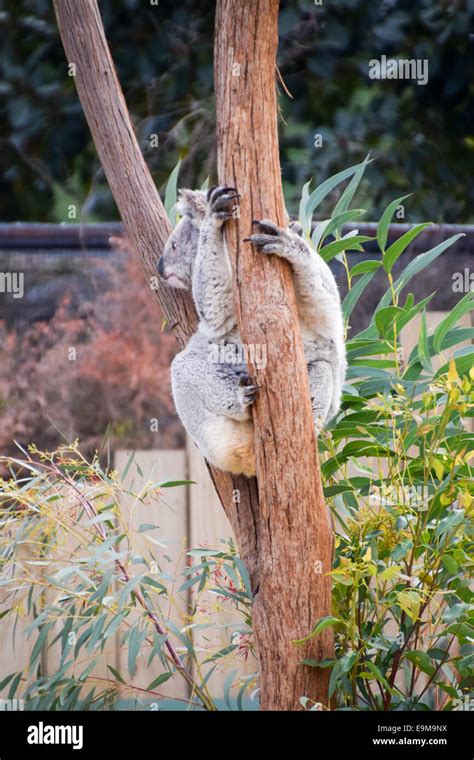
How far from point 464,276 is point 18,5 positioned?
143 centimetres

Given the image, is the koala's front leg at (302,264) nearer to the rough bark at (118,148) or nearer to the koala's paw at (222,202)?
the koala's paw at (222,202)


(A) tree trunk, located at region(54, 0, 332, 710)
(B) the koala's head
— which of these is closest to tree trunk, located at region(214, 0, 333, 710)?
(A) tree trunk, located at region(54, 0, 332, 710)

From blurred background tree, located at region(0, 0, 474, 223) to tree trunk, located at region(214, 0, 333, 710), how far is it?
122 centimetres

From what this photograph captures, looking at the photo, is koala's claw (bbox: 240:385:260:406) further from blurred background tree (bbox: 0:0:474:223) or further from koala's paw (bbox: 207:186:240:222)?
blurred background tree (bbox: 0:0:474:223)

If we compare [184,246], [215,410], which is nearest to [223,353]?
[215,410]

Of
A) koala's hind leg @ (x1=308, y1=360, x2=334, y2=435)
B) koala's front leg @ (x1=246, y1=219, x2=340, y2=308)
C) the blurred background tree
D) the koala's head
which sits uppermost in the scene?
the blurred background tree

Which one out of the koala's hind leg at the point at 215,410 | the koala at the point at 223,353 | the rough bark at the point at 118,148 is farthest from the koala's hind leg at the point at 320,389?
the rough bark at the point at 118,148

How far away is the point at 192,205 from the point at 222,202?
38cm

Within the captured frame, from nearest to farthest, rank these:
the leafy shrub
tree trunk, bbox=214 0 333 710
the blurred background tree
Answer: tree trunk, bbox=214 0 333 710 < the leafy shrub < the blurred background tree

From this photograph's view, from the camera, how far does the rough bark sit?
1601mm

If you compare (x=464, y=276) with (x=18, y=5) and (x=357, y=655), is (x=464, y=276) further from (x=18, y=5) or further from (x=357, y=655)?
(x=18, y=5)

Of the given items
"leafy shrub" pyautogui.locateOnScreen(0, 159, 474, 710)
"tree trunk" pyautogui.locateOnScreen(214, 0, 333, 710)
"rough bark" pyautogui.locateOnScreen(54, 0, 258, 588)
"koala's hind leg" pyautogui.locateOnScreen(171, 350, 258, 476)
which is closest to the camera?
"tree trunk" pyautogui.locateOnScreen(214, 0, 333, 710)
